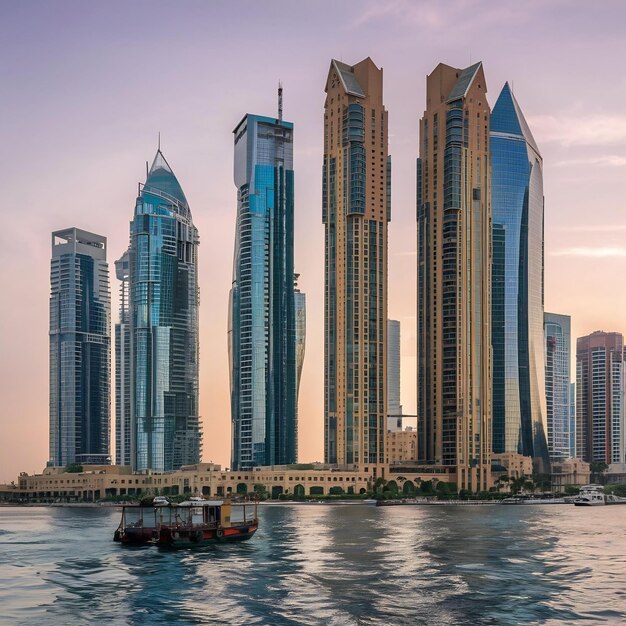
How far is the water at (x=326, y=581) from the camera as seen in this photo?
82125 mm

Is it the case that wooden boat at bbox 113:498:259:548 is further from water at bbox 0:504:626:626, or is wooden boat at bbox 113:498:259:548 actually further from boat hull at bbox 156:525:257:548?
water at bbox 0:504:626:626

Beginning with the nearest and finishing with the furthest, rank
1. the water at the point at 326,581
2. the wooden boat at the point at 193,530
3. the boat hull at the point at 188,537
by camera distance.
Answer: the water at the point at 326,581 < the boat hull at the point at 188,537 < the wooden boat at the point at 193,530

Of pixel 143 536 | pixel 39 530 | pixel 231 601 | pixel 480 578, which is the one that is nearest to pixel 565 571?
pixel 480 578

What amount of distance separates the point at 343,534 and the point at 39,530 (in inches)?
2624

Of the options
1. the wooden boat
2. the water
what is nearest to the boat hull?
the wooden boat

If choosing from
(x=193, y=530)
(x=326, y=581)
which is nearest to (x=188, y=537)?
(x=193, y=530)

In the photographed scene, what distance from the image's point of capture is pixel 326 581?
9962cm

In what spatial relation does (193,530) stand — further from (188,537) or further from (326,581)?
(326,581)

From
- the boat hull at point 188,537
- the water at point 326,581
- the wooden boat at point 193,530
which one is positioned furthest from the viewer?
the wooden boat at point 193,530

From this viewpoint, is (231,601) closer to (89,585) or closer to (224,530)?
(89,585)

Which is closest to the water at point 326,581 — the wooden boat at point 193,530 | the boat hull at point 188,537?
the boat hull at point 188,537

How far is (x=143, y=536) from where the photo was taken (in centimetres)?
14050

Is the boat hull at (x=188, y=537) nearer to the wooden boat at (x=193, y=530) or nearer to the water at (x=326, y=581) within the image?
the wooden boat at (x=193, y=530)

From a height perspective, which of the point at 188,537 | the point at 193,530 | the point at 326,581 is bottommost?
the point at 188,537
